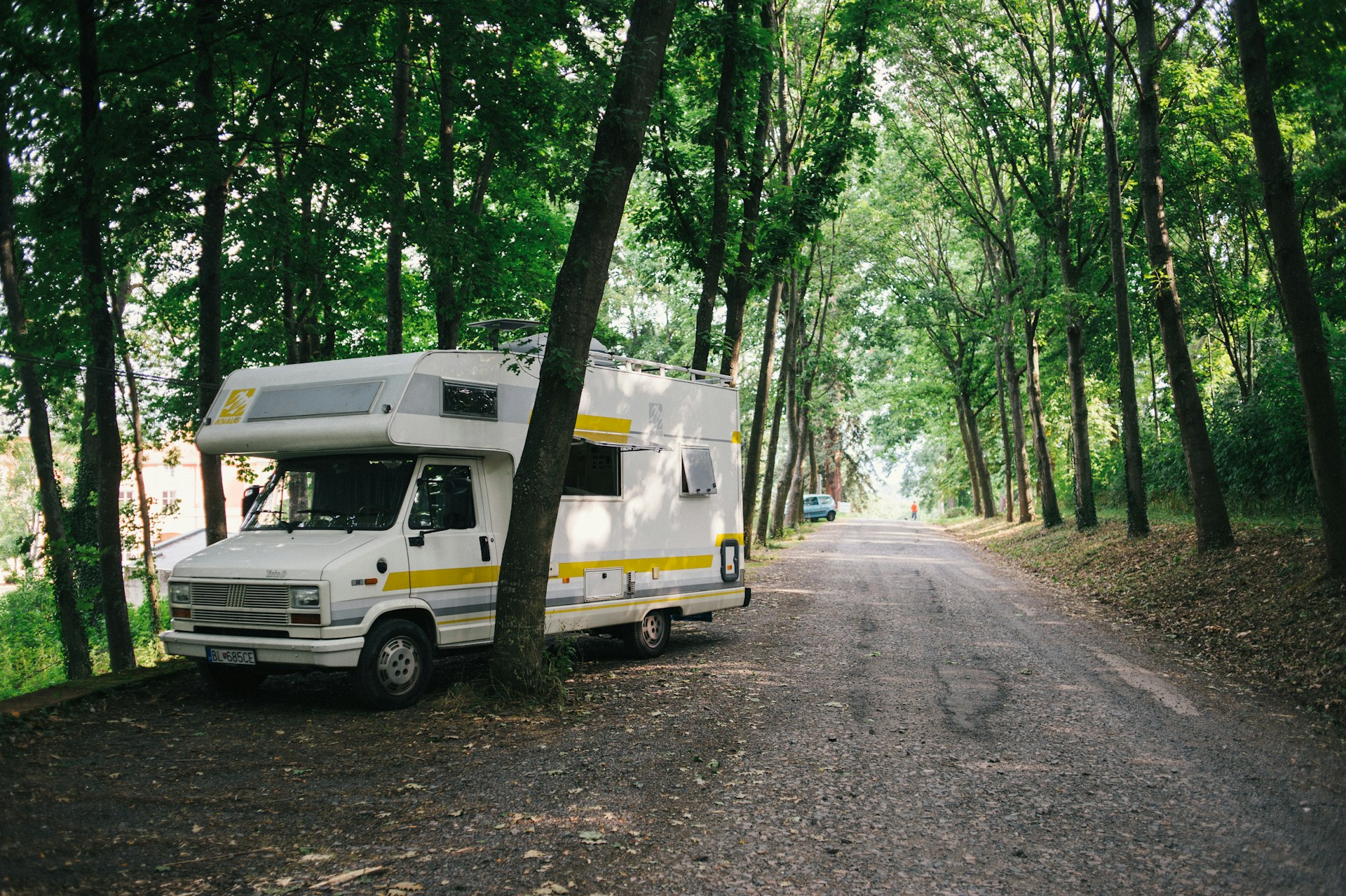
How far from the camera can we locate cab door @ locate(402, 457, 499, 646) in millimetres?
8117

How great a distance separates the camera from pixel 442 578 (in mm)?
8273

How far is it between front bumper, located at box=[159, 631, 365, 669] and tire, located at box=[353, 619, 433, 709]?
13 cm

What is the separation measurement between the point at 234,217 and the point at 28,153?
209 centimetres

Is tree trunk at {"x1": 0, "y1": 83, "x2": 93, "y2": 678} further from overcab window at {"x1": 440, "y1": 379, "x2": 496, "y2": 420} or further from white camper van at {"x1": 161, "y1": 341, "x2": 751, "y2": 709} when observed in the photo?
overcab window at {"x1": 440, "y1": 379, "x2": 496, "y2": 420}

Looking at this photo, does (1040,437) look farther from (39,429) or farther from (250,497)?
(39,429)

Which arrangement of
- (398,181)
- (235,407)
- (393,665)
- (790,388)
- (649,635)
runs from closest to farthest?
(393,665) < (235,407) < (649,635) < (398,181) < (790,388)

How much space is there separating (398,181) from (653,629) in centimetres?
663

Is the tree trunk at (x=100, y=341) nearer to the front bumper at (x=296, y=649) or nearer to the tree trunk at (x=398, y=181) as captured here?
the tree trunk at (x=398, y=181)

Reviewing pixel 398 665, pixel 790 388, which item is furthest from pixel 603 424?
pixel 790 388

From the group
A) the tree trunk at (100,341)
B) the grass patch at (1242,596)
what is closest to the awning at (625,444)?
the tree trunk at (100,341)

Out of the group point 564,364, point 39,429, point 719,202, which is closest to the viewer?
point 564,364

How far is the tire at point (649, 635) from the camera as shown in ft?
34.3

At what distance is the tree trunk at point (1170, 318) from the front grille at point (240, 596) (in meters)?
12.9

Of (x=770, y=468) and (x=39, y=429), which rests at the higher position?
(x=39, y=429)
